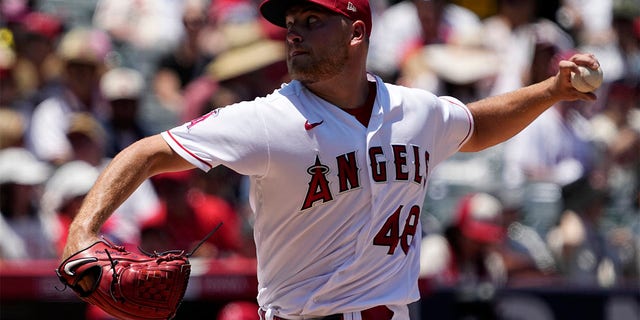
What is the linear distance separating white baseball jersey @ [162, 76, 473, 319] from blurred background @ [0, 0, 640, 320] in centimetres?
267

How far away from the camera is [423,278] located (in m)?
6.88

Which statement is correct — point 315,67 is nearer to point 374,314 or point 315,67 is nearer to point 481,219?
point 374,314

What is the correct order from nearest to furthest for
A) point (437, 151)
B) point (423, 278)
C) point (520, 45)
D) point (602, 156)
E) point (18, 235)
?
point (437, 151), point (423, 278), point (18, 235), point (602, 156), point (520, 45)

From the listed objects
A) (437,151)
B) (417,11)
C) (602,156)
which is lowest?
(602,156)

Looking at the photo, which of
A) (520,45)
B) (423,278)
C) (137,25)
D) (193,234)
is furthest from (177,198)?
(520,45)

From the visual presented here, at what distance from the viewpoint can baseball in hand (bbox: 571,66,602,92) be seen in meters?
4.27

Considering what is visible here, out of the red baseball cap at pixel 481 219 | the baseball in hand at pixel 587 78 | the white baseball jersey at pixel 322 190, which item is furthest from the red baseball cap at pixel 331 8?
the red baseball cap at pixel 481 219

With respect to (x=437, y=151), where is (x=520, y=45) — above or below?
below

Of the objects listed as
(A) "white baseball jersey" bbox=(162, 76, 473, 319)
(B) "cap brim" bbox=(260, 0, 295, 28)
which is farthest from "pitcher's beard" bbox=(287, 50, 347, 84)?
(B) "cap brim" bbox=(260, 0, 295, 28)

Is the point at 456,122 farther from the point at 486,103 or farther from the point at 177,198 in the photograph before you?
the point at 177,198

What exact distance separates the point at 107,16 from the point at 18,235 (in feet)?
9.56

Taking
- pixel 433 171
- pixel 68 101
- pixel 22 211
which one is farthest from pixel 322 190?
pixel 68 101

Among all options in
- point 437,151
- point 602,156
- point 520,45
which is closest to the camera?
point 437,151

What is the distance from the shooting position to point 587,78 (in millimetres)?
4273
